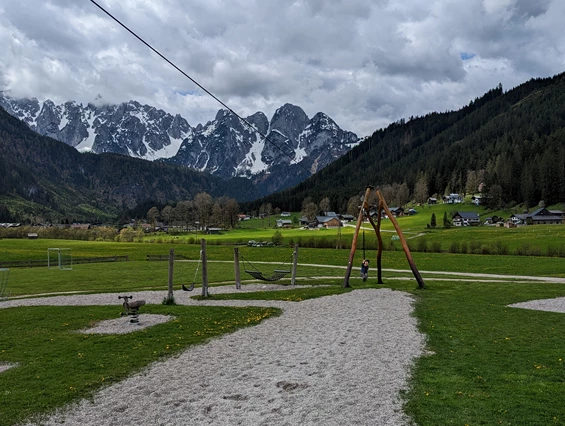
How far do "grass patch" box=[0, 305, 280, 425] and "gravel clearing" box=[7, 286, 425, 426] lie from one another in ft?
2.49

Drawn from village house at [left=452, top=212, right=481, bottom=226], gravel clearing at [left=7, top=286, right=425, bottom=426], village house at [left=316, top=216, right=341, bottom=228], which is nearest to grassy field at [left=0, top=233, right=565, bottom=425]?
gravel clearing at [left=7, top=286, right=425, bottom=426]

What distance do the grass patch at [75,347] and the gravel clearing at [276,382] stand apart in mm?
760

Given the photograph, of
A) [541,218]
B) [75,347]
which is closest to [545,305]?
[75,347]

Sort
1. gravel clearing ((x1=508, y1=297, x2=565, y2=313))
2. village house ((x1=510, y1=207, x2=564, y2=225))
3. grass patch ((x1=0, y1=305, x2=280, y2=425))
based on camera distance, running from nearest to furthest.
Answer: grass patch ((x1=0, y1=305, x2=280, y2=425))
gravel clearing ((x1=508, y1=297, x2=565, y2=313))
village house ((x1=510, y1=207, x2=564, y2=225))

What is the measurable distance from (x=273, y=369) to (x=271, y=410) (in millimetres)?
2778

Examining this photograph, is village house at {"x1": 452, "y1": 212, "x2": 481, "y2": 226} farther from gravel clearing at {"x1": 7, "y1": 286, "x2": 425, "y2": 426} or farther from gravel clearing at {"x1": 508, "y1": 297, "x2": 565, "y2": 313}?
gravel clearing at {"x1": 7, "y1": 286, "x2": 425, "y2": 426}

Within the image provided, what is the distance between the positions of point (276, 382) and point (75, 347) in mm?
7999

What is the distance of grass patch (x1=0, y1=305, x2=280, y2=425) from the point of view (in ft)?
32.9

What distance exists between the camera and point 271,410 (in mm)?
8906

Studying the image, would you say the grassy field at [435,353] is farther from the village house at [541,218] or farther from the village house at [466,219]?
the village house at [466,219]

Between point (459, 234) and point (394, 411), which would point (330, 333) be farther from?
point (459, 234)

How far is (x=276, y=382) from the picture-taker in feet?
34.8

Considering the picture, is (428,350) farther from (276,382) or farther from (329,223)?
(329,223)

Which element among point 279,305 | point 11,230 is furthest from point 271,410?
point 11,230
